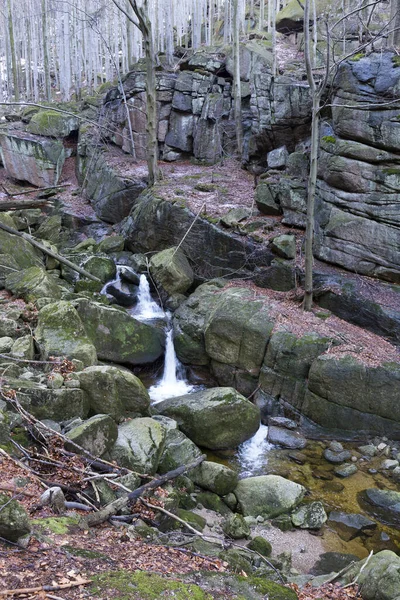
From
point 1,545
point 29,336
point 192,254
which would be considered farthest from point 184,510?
point 192,254

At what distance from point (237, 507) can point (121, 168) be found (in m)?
18.0

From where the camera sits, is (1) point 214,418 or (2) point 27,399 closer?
(2) point 27,399

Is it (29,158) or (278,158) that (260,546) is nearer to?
(278,158)

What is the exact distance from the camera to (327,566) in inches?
259

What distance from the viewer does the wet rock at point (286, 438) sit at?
393 inches

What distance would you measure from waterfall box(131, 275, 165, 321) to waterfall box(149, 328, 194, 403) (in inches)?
60.3

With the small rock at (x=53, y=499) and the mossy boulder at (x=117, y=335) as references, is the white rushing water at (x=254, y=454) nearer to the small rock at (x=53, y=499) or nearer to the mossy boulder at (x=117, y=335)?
the mossy boulder at (x=117, y=335)

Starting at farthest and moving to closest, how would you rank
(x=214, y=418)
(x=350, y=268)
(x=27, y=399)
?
(x=350, y=268) → (x=214, y=418) → (x=27, y=399)

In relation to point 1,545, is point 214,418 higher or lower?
lower

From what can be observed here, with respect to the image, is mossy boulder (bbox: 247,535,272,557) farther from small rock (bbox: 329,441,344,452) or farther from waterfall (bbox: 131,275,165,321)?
waterfall (bbox: 131,275,165,321)

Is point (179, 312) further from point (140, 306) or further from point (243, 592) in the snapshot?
point (243, 592)

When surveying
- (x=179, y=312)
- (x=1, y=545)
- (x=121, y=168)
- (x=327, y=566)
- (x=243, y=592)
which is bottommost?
(x=327, y=566)

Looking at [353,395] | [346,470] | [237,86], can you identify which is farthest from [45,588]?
[237,86]

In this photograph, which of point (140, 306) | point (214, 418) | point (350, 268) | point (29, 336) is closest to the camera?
point (29, 336)
